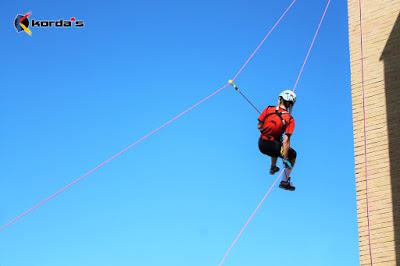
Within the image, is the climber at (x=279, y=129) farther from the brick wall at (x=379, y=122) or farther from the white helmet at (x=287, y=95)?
the brick wall at (x=379, y=122)

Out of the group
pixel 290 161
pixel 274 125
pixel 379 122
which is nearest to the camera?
pixel 274 125

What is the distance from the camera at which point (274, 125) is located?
535 inches

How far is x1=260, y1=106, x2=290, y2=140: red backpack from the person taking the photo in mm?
13586

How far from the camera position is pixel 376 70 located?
590 inches

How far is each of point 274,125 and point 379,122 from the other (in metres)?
2.21

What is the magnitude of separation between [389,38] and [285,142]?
312cm

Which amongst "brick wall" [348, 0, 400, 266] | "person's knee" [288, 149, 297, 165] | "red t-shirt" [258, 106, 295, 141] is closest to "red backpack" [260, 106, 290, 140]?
"red t-shirt" [258, 106, 295, 141]

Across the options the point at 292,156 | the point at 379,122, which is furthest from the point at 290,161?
the point at 379,122

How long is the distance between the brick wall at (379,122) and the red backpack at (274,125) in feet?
6.06

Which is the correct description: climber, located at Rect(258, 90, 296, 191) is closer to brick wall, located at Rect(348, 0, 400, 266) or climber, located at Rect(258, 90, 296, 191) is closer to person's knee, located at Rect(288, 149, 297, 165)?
person's knee, located at Rect(288, 149, 297, 165)

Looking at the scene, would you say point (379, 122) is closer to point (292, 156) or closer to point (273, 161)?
point (292, 156)

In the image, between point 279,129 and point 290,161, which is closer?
point 279,129

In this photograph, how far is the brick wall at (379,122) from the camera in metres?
13.7

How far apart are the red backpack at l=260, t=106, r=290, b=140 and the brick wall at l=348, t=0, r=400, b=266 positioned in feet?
6.06
